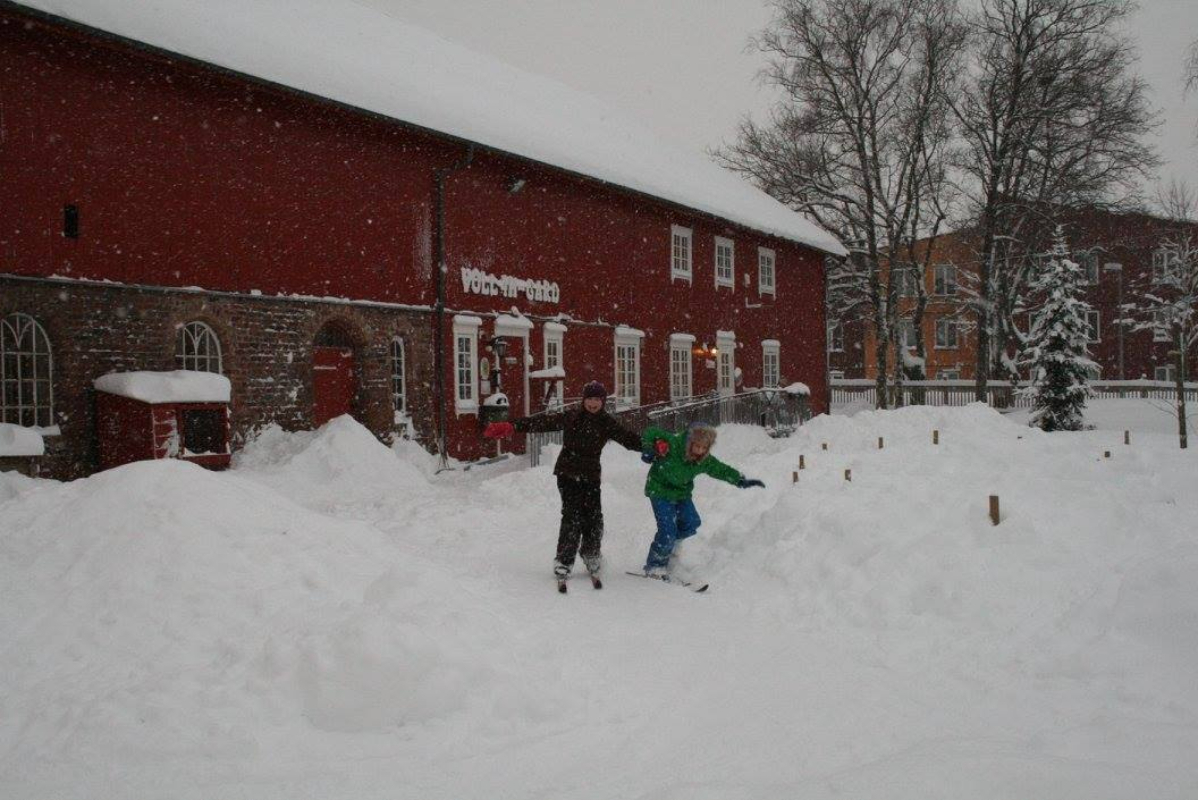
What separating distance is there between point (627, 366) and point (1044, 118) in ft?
55.7

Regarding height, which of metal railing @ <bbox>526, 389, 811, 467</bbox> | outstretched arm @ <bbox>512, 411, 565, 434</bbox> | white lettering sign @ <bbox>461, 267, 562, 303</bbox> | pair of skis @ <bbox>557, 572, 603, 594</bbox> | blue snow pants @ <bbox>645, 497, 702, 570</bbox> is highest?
white lettering sign @ <bbox>461, 267, 562, 303</bbox>

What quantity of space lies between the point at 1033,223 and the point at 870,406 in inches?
361

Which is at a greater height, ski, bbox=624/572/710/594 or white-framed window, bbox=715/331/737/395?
white-framed window, bbox=715/331/737/395

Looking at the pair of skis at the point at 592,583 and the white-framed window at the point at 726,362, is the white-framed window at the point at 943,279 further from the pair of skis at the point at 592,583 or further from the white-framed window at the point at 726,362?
the pair of skis at the point at 592,583

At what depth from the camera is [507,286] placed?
57.2 feet

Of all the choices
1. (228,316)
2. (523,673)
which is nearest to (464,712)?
(523,673)

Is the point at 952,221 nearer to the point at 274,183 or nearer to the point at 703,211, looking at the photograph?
the point at 703,211

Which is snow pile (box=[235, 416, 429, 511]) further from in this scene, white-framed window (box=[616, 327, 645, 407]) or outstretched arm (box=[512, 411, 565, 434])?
white-framed window (box=[616, 327, 645, 407])

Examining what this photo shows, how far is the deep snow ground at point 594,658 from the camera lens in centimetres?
365

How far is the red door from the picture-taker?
14109 mm

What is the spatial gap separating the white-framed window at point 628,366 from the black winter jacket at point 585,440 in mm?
13309

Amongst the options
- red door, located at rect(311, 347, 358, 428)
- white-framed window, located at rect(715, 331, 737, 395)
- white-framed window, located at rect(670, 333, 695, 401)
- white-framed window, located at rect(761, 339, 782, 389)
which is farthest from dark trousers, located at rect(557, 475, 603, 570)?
white-framed window, located at rect(761, 339, 782, 389)

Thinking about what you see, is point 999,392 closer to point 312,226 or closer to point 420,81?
point 420,81

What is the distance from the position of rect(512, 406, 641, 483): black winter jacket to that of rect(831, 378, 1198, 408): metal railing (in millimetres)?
22679
